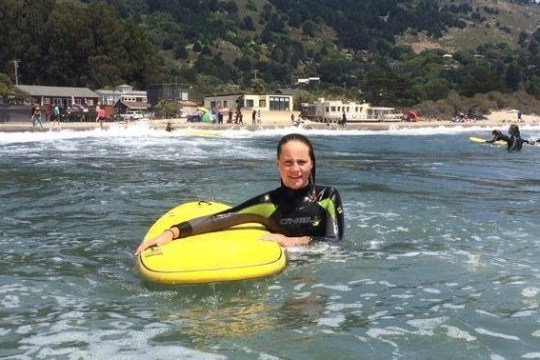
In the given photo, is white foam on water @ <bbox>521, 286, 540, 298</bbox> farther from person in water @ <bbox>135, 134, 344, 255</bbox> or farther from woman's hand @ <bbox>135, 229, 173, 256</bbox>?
woman's hand @ <bbox>135, 229, 173, 256</bbox>

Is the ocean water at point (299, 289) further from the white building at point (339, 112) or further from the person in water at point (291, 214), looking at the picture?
the white building at point (339, 112)

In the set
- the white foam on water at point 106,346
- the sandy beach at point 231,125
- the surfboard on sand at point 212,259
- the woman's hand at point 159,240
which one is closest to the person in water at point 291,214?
the woman's hand at point 159,240

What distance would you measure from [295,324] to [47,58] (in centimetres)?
8761

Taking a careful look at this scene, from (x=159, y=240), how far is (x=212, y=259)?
2.38ft

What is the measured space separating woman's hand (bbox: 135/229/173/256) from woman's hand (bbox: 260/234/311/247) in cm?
83

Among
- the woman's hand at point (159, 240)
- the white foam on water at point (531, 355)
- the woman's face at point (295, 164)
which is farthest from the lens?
the woman's face at point (295, 164)

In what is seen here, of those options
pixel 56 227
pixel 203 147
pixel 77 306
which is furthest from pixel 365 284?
pixel 203 147

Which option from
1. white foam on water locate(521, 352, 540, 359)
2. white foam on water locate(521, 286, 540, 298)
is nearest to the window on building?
white foam on water locate(521, 286, 540, 298)

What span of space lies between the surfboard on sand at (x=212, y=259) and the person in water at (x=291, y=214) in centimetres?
24

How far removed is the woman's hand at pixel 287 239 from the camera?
5449 mm

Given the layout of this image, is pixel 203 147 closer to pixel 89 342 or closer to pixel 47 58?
pixel 89 342

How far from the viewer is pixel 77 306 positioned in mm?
4422

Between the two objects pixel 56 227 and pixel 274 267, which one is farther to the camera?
pixel 56 227

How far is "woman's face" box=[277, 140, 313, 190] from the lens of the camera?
5301mm
